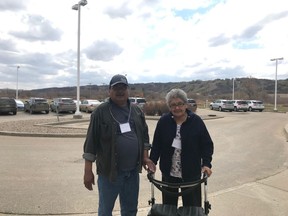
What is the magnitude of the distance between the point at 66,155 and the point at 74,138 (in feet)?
13.9

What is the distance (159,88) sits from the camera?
16862 cm

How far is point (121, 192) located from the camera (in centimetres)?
402

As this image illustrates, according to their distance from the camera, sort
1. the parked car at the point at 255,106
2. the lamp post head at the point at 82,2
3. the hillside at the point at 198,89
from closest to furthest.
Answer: the lamp post head at the point at 82,2 < the parked car at the point at 255,106 < the hillside at the point at 198,89

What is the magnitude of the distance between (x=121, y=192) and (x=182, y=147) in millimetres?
835

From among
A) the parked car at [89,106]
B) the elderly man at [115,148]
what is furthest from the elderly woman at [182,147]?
the parked car at [89,106]

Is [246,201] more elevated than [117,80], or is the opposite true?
[117,80]

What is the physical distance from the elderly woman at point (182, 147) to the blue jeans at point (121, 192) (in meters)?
→ 0.36

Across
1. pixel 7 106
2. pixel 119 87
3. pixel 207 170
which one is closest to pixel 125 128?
pixel 119 87

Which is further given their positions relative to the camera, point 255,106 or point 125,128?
point 255,106

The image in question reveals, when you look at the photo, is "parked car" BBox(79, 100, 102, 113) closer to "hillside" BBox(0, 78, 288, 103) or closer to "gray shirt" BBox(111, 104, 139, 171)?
Result: "gray shirt" BBox(111, 104, 139, 171)

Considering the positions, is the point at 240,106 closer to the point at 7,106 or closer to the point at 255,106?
the point at 255,106

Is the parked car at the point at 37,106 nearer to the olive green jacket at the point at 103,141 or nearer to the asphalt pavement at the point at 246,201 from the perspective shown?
the asphalt pavement at the point at 246,201

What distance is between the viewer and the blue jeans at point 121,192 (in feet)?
12.8

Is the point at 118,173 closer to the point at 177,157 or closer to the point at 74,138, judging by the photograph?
the point at 177,157
